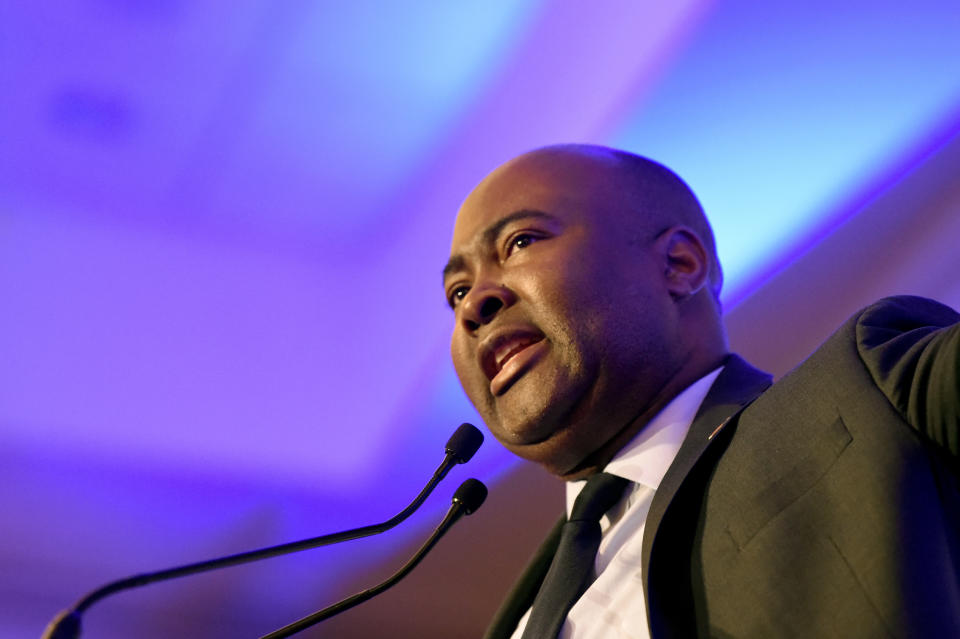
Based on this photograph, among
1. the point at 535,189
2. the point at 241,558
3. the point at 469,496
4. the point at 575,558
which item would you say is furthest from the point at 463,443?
the point at 535,189

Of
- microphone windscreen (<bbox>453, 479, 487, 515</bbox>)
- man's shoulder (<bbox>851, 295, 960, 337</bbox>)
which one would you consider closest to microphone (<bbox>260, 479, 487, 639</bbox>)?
microphone windscreen (<bbox>453, 479, 487, 515</bbox>)

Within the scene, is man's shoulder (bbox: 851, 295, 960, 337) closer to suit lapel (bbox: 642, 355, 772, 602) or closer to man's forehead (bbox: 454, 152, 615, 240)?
suit lapel (bbox: 642, 355, 772, 602)

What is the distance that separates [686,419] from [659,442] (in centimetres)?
7

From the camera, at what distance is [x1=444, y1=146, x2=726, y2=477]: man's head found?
1401mm

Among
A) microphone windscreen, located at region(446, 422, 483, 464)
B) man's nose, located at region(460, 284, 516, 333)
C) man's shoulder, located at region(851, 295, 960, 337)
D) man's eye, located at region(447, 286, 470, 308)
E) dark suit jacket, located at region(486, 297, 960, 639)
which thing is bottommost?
dark suit jacket, located at region(486, 297, 960, 639)

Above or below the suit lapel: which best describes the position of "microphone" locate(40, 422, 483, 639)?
above

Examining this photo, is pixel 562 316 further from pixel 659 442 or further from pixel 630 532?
pixel 630 532

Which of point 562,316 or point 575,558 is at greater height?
point 562,316

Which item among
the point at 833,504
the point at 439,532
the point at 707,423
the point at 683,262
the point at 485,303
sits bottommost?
the point at 833,504

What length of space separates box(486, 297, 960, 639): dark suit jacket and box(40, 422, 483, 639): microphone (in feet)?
1.24

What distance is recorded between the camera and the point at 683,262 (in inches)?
62.8

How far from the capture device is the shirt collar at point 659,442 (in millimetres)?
1281

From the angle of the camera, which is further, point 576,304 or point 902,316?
point 576,304

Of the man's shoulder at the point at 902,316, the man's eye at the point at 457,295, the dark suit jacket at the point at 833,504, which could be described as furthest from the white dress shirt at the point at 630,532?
the man's eye at the point at 457,295
